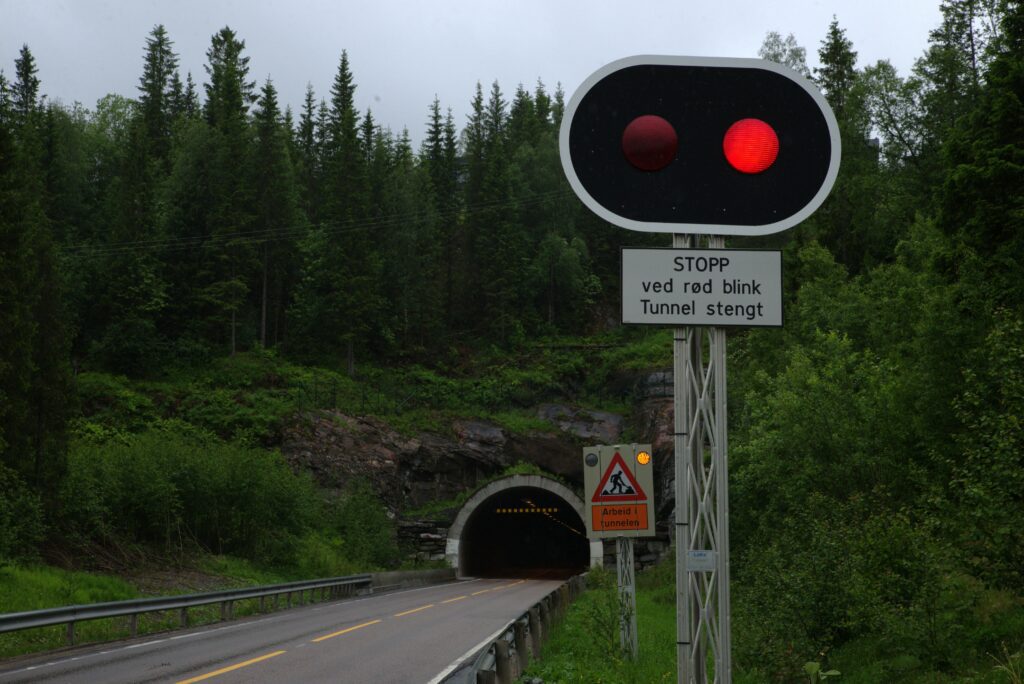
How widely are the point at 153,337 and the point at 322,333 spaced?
1306 centimetres

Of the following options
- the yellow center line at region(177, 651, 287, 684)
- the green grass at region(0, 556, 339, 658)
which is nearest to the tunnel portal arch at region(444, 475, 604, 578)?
the green grass at region(0, 556, 339, 658)

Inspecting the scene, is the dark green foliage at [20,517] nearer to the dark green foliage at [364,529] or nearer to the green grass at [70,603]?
the green grass at [70,603]

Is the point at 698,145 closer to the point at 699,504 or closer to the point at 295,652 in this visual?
the point at 699,504

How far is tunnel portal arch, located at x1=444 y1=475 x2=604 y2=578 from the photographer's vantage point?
5531 centimetres

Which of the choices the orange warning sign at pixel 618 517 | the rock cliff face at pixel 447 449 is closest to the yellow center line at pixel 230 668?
the orange warning sign at pixel 618 517

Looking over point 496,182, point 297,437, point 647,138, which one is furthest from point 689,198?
point 496,182

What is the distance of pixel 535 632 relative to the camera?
1633 centimetres

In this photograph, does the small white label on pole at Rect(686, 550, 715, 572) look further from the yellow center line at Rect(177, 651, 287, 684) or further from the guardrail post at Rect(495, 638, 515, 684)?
the yellow center line at Rect(177, 651, 287, 684)

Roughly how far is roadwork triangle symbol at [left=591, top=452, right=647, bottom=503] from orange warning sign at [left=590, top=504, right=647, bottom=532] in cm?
13

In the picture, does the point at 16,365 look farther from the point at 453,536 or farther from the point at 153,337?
the point at 153,337

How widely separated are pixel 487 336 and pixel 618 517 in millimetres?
68430

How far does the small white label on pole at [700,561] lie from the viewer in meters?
5.49

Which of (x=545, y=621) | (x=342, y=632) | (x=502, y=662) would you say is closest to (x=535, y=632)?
(x=545, y=621)

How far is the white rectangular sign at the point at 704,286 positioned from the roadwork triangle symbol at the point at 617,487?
11415mm
